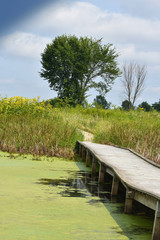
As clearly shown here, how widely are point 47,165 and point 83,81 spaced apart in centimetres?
2694

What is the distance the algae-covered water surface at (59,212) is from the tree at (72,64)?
26189 mm

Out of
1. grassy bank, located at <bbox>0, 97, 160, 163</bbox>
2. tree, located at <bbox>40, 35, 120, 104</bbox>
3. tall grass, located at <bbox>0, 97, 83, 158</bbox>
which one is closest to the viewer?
grassy bank, located at <bbox>0, 97, 160, 163</bbox>

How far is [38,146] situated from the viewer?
998 cm

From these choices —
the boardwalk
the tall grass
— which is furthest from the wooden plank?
the tall grass

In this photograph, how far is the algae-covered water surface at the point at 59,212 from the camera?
346 cm

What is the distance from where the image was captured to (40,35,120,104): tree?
32906 millimetres

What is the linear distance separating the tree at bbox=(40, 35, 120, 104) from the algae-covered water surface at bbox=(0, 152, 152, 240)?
85.9ft

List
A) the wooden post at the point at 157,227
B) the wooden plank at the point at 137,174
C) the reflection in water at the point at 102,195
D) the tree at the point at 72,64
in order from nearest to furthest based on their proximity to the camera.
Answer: the wooden post at the point at 157,227 → the reflection in water at the point at 102,195 → the wooden plank at the point at 137,174 → the tree at the point at 72,64

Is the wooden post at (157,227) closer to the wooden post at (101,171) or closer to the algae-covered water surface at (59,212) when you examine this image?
the algae-covered water surface at (59,212)

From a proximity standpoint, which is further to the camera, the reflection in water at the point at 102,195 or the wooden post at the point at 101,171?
the wooden post at the point at 101,171

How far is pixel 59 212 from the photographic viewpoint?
4.21 meters

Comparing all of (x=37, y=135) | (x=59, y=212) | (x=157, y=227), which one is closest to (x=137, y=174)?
(x=59, y=212)

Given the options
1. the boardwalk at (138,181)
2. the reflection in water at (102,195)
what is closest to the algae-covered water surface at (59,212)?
the reflection in water at (102,195)

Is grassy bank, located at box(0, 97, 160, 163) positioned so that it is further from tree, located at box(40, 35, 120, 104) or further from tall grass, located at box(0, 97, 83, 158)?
tree, located at box(40, 35, 120, 104)
